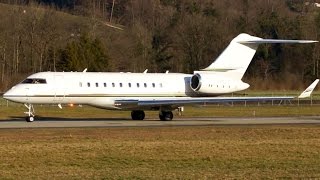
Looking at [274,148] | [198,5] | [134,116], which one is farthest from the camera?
[198,5]

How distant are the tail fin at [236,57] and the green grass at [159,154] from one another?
588 inches

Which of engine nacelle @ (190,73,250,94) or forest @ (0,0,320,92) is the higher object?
forest @ (0,0,320,92)

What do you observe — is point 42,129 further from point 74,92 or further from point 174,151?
point 174,151

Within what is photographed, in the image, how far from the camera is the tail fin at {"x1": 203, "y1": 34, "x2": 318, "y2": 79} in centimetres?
4609

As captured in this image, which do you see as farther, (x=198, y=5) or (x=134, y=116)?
(x=198, y=5)

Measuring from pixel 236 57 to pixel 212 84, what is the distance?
3292 mm

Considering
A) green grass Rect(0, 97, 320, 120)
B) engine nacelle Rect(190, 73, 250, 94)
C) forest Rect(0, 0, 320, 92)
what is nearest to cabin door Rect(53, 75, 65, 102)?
green grass Rect(0, 97, 320, 120)

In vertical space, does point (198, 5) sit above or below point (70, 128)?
above

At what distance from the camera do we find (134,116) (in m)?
43.5

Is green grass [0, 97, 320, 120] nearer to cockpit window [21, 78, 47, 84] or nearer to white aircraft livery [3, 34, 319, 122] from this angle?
white aircraft livery [3, 34, 319, 122]

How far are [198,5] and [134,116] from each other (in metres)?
85.3

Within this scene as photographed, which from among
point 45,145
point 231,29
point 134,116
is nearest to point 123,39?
point 231,29

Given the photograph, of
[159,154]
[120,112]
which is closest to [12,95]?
[120,112]

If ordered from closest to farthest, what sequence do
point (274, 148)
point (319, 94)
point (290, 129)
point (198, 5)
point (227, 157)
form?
point (227, 157) < point (274, 148) < point (290, 129) < point (319, 94) < point (198, 5)
